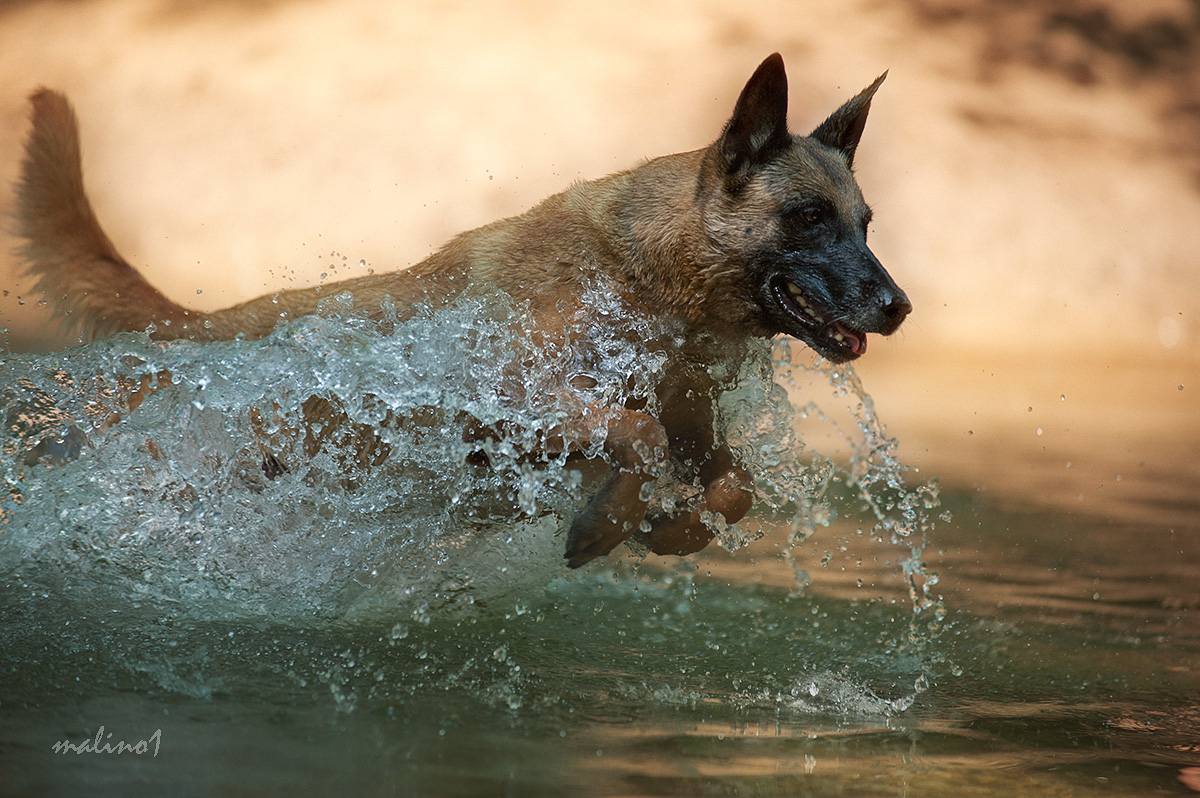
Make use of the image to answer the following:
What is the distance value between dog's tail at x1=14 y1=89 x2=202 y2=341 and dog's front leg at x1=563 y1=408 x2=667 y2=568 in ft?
5.61

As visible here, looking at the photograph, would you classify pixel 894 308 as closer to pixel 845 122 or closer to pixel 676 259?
pixel 676 259

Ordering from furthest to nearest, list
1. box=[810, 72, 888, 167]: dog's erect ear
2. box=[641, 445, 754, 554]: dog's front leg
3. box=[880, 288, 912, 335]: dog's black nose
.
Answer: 1. box=[810, 72, 888, 167]: dog's erect ear
2. box=[641, 445, 754, 554]: dog's front leg
3. box=[880, 288, 912, 335]: dog's black nose

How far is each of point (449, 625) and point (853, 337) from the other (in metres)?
1.69

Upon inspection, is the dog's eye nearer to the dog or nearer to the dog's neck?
the dog

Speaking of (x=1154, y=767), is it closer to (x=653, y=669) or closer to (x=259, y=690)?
(x=653, y=669)

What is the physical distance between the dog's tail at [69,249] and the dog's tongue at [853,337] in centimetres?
234

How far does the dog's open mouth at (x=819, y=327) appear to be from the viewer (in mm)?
3355

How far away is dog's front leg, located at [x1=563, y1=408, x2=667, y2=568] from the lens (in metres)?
3.11

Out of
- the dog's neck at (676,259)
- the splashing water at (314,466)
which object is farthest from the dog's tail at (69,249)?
the dog's neck at (676,259)

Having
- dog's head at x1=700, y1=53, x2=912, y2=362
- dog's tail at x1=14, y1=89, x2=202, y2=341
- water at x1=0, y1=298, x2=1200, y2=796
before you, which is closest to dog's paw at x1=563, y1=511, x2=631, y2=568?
water at x1=0, y1=298, x2=1200, y2=796

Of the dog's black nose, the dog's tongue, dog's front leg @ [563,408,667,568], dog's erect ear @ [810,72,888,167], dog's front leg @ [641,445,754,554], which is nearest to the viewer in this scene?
dog's front leg @ [563,408,667,568]

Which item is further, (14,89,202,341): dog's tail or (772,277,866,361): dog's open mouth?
(14,89,202,341): dog's tail

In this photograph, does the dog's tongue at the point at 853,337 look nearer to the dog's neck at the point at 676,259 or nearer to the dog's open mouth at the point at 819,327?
the dog's open mouth at the point at 819,327

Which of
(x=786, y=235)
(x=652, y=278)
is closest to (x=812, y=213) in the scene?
(x=786, y=235)
